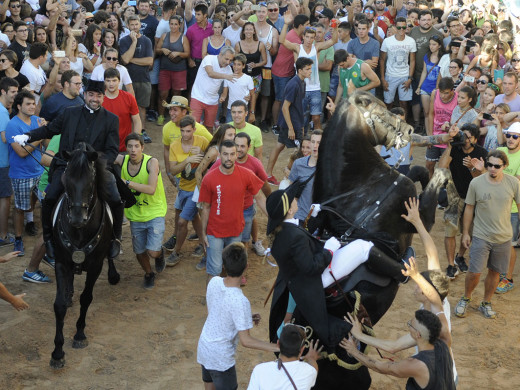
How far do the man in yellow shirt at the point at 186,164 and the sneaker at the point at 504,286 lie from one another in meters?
4.11

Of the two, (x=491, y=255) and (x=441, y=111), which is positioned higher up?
(x=441, y=111)

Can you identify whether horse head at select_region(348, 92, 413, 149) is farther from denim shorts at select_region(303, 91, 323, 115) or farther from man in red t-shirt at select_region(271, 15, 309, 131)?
man in red t-shirt at select_region(271, 15, 309, 131)

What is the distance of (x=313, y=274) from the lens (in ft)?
17.4

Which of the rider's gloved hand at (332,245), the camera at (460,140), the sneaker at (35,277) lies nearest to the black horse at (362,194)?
the rider's gloved hand at (332,245)

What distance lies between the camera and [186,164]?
9.31m

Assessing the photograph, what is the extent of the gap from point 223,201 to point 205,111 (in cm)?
522

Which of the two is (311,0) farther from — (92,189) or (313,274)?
(313,274)

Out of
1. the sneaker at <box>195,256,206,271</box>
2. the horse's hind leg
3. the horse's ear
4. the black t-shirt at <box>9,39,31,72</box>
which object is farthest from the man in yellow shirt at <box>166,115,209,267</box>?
the black t-shirt at <box>9,39,31,72</box>

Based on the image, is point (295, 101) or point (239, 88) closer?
point (295, 101)

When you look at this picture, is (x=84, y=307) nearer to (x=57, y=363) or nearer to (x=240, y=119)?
(x=57, y=363)

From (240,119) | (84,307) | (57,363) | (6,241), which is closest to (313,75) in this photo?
(240,119)

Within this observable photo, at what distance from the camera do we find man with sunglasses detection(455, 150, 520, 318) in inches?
341

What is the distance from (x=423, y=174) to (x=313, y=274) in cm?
149

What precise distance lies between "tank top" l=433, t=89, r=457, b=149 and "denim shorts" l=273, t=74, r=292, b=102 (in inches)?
132
